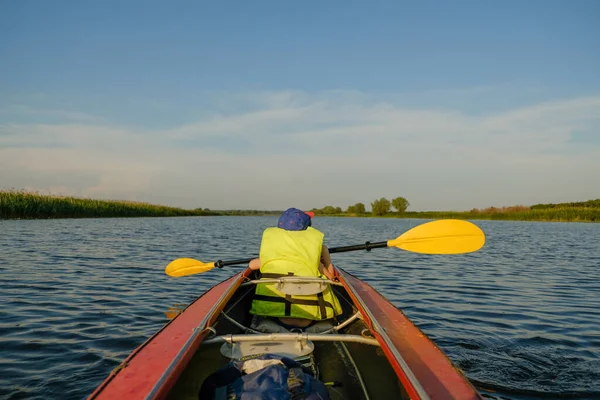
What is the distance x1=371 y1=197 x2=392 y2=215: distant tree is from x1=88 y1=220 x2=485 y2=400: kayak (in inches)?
3096

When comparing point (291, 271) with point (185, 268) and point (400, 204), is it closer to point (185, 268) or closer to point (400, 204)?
point (185, 268)

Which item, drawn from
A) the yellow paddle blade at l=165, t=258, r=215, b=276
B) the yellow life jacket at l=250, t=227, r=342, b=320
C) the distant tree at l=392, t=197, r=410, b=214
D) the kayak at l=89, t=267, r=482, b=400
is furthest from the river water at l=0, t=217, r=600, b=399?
the distant tree at l=392, t=197, r=410, b=214

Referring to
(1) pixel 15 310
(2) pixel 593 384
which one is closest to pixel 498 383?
(2) pixel 593 384

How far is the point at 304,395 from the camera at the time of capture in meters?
2.49

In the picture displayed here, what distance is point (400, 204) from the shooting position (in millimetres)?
81062

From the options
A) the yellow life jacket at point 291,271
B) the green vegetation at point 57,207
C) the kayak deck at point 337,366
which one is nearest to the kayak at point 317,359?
the kayak deck at point 337,366

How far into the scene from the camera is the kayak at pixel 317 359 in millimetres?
2582

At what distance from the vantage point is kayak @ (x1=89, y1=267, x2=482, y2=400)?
2.58 m

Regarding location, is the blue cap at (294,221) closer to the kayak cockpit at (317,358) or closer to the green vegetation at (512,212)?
the kayak cockpit at (317,358)

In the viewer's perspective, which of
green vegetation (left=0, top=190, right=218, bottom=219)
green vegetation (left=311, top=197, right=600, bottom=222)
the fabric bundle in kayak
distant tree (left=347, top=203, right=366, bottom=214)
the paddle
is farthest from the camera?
distant tree (left=347, top=203, right=366, bottom=214)

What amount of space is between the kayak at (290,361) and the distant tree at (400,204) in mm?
77410

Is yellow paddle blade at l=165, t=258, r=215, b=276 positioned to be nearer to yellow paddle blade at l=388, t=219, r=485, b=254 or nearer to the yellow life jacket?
the yellow life jacket

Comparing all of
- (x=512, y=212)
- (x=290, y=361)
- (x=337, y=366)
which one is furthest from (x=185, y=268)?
(x=512, y=212)

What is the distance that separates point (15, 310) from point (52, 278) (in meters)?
2.40
